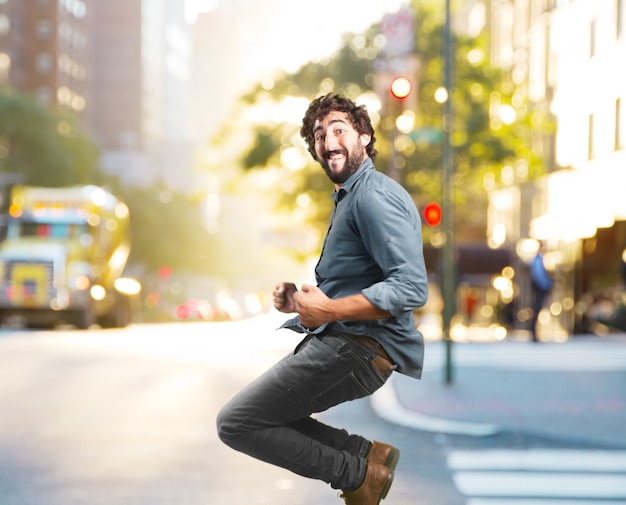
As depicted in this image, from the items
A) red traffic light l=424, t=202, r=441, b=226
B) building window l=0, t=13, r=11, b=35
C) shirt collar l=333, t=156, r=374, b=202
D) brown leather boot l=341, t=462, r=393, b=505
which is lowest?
brown leather boot l=341, t=462, r=393, b=505

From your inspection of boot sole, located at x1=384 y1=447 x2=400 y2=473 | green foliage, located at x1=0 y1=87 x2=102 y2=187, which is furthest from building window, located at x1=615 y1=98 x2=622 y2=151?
green foliage, located at x1=0 y1=87 x2=102 y2=187

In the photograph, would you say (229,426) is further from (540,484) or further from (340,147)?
(540,484)

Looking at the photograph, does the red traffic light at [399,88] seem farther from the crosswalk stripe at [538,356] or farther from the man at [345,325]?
the man at [345,325]

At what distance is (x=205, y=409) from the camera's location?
11742mm

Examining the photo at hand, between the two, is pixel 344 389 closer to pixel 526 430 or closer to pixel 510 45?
pixel 526 430

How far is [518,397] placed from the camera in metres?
12.7

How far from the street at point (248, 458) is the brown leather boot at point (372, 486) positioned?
241 centimetres

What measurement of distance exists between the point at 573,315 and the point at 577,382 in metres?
25.6

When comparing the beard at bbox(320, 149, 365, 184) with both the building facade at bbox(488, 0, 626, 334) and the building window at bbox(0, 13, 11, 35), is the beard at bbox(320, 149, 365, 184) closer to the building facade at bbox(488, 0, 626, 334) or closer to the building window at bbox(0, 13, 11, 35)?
the building facade at bbox(488, 0, 626, 334)

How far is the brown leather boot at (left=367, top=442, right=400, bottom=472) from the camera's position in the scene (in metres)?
4.88

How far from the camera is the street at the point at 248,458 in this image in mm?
7656

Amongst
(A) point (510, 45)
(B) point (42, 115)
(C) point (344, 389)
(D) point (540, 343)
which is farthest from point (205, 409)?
(B) point (42, 115)

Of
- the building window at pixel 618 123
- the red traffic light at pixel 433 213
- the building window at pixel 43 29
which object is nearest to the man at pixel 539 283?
the red traffic light at pixel 433 213

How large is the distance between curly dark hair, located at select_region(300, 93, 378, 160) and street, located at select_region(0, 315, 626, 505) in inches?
118
